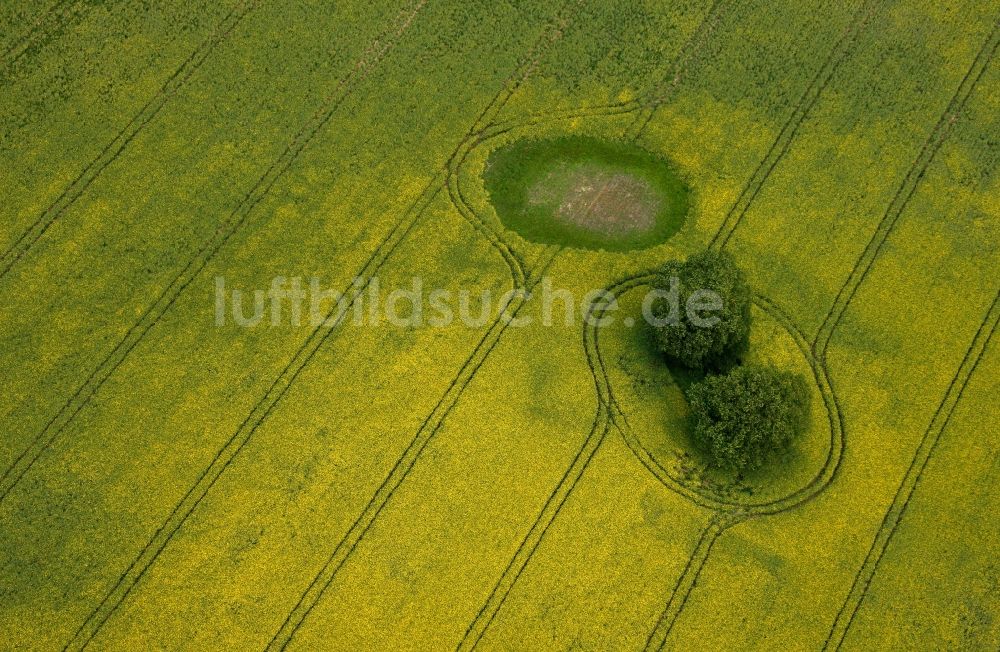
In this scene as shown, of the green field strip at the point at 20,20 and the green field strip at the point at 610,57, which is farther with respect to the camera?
the green field strip at the point at 20,20

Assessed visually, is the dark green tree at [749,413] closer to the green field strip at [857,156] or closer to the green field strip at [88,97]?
the green field strip at [857,156]

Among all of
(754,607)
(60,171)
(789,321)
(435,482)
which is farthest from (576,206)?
(60,171)

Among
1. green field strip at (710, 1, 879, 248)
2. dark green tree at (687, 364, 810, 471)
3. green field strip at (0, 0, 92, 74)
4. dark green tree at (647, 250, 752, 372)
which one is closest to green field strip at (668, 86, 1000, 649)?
dark green tree at (687, 364, 810, 471)

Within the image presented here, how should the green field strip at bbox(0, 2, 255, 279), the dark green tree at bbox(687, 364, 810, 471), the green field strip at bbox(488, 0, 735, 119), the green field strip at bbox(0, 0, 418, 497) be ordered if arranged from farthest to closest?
the green field strip at bbox(488, 0, 735, 119), the green field strip at bbox(0, 2, 255, 279), the green field strip at bbox(0, 0, 418, 497), the dark green tree at bbox(687, 364, 810, 471)

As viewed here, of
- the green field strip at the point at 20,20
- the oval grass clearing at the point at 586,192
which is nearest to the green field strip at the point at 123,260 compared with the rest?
the green field strip at the point at 20,20

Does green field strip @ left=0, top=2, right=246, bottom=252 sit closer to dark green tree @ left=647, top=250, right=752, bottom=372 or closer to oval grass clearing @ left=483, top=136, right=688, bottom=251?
oval grass clearing @ left=483, top=136, right=688, bottom=251

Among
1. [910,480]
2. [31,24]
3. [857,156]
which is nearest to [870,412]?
[910,480]

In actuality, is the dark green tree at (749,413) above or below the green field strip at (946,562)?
above
